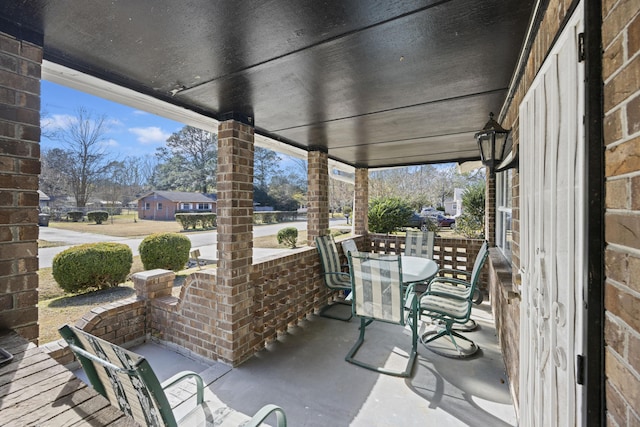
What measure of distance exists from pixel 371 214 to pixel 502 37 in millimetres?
6761

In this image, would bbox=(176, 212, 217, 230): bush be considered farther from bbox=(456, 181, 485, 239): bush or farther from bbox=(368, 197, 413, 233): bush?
bbox=(456, 181, 485, 239): bush

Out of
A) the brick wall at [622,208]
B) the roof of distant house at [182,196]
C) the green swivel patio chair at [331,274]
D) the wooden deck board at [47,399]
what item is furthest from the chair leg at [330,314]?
the roof of distant house at [182,196]

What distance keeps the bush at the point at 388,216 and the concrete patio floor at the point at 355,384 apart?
15.7 feet

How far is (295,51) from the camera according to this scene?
5.66 feet

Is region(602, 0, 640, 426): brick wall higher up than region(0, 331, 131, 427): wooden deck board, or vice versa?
region(602, 0, 640, 426): brick wall

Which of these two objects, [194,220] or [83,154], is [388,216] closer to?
[83,154]

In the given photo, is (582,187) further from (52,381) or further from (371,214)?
(371,214)

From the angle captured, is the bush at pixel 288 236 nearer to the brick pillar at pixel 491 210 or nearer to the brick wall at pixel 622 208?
the brick pillar at pixel 491 210

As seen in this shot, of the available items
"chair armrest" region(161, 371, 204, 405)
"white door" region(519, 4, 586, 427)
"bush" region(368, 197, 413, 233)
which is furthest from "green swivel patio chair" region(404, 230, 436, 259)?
"chair armrest" region(161, 371, 204, 405)

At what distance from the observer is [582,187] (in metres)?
0.81

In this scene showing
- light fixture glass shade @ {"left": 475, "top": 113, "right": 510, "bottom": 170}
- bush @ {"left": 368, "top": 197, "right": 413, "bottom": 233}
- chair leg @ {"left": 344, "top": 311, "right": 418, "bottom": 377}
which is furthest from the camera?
bush @ {"left": 368, "top": 197, "right": 413, "bottom": 233}

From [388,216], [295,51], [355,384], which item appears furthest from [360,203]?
[295,51]

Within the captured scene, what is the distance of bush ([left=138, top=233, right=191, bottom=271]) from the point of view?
6270 mm

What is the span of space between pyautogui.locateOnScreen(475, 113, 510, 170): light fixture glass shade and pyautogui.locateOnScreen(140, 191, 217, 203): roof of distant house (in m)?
12.3
